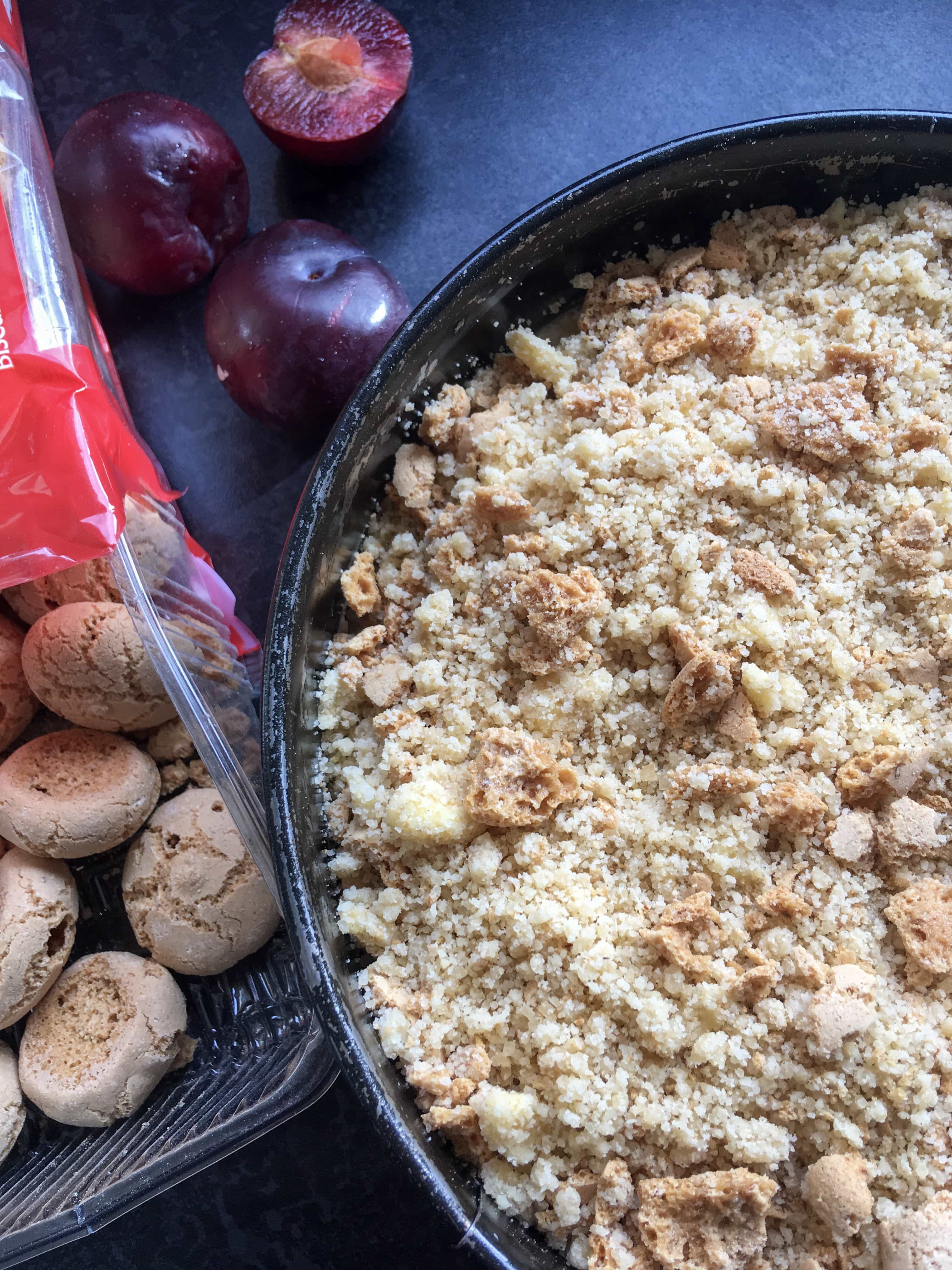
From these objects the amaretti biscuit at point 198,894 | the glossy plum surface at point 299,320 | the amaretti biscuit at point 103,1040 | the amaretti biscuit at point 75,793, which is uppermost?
the glossy plum surface at point 299,320

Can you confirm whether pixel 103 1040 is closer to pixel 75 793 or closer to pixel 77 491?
pixel 75 793

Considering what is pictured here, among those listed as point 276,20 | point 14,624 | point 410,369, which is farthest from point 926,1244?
point 276,20

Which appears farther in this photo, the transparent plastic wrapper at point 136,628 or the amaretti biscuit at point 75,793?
the amaretti biscuit at point 75,793

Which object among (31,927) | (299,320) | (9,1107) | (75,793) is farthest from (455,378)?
(9,1107)

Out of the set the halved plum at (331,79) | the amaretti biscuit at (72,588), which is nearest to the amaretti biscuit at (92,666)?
the amaretti biscuit at (72,588)

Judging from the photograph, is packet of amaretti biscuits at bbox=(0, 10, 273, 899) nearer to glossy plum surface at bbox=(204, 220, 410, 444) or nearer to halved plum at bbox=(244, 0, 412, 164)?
glossy plum surface at bbox=(204, 220, 410, 444)

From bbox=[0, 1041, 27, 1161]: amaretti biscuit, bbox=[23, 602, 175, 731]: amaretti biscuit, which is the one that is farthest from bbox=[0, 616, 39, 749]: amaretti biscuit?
bbox=[0, 1041, 27, 1161]: amaretti biscuit

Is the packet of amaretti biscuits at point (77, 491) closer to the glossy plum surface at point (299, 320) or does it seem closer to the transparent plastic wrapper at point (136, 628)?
the transparent plastic wrapper at point (136, 628)
